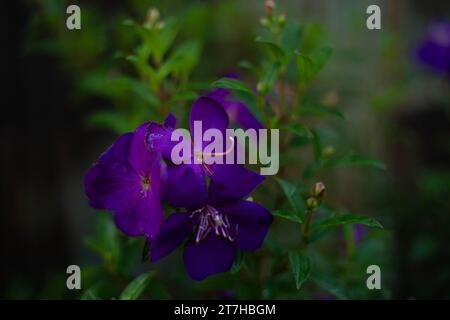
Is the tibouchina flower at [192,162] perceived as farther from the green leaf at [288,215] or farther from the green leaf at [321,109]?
the green leaf at [321,109]

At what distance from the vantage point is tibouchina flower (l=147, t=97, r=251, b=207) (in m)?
0.97

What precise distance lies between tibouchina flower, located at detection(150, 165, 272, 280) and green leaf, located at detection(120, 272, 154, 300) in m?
0.15

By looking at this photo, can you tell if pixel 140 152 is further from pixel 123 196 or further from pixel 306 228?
pixel 306 228

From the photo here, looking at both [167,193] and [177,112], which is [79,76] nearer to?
[177,112]

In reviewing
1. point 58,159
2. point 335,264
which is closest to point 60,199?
point 58,159

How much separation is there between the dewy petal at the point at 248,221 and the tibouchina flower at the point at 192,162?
0.06 m

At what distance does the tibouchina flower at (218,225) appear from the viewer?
1.01 m

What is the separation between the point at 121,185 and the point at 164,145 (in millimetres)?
126

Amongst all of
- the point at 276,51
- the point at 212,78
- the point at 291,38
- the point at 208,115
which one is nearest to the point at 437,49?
the point at 212,78

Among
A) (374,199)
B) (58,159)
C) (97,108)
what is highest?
(97,108)

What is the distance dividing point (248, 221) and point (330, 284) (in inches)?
10.5

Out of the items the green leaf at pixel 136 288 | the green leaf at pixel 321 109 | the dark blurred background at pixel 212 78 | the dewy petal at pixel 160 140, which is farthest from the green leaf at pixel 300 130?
the dark blurred background at pixel 212 78

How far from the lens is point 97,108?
215 centimetres

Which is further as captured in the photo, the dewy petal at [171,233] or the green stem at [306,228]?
the green stem at [306,228]
